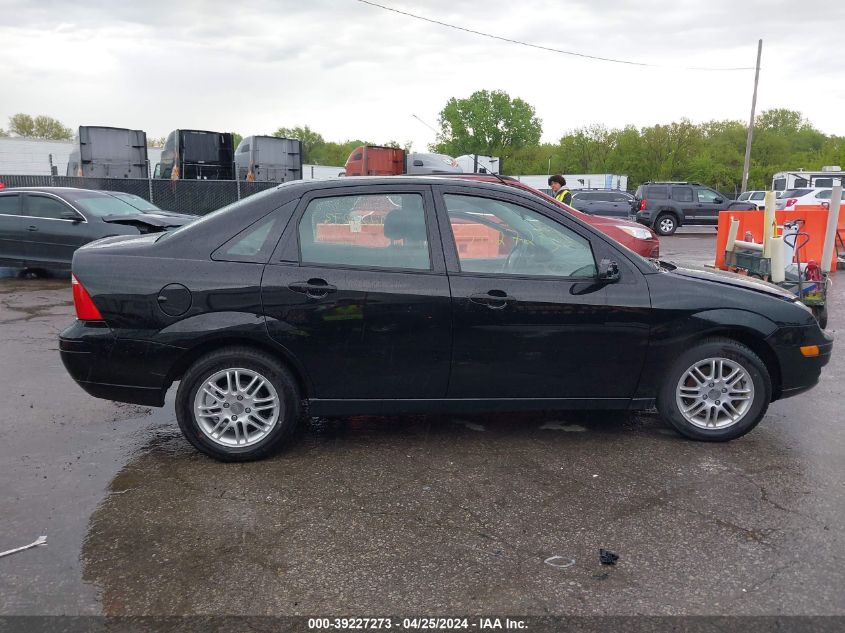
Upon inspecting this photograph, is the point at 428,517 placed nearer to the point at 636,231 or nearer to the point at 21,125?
the point at 636,231

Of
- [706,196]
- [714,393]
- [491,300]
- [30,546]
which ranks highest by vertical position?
[706,196]

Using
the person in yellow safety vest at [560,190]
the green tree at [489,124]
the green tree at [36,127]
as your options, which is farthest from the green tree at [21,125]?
the person in yellow safety vest at [560,190]

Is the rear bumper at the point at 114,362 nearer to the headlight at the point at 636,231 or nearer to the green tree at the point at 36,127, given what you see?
the headlight at the point at 636,231

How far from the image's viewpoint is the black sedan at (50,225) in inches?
431

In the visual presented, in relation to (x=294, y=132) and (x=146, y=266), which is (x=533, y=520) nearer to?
(x=146, y=266)

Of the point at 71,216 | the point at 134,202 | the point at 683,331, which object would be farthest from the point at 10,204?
the point at 683,331

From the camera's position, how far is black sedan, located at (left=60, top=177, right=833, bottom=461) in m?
4.02

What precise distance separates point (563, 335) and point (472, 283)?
25.3 inches

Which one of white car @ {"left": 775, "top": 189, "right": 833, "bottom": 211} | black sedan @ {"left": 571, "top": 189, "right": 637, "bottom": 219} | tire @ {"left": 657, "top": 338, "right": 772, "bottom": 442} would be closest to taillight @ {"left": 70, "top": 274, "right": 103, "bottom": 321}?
tire @ {"left": 657, "top": 338, "right": 772, "bottom": 442}

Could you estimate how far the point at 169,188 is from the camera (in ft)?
61.1

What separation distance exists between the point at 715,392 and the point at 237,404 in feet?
9.83

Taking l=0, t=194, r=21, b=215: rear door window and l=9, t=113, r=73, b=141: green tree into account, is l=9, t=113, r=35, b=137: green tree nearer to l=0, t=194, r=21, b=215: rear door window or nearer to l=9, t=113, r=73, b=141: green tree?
l=9, t=113, r=73, b=141: green tree

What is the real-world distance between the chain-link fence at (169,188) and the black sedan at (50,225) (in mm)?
6777

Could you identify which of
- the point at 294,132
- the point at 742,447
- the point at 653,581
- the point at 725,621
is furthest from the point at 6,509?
the point at 294,132
